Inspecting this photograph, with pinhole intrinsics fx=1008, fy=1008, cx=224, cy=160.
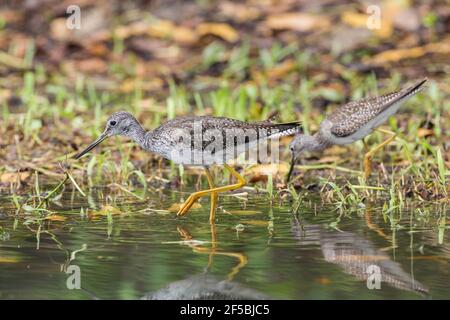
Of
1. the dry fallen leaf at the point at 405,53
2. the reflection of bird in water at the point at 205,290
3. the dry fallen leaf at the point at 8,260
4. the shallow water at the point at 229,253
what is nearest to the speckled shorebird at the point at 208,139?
the shallow water at the point at 229,253

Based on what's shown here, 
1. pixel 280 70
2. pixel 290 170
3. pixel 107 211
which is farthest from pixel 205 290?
pixel 280 70

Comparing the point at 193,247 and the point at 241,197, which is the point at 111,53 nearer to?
the point at 241,197

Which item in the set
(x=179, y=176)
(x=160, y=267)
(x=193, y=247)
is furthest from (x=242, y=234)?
(x=179, y=176)

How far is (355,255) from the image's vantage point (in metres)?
6.86

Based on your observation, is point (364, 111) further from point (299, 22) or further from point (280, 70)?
point (299, 22)

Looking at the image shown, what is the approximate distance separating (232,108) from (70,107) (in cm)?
205

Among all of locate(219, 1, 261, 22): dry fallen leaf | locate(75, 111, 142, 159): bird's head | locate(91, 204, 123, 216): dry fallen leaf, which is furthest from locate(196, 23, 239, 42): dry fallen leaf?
locate(91, 204, 123, 216): dry fallen leaf

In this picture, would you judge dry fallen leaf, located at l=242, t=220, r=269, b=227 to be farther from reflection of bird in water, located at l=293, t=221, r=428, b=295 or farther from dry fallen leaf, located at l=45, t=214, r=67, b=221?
dry fallen leaf, located at l=45, t=214, r=67, b=221

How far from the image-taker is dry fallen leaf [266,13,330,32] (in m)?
15.1

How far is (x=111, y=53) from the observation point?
49.0ft

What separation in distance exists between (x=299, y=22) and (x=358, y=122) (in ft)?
18.3

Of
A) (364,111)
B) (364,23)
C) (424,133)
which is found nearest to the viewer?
(364,111)

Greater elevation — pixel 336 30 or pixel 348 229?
pixel 336 30

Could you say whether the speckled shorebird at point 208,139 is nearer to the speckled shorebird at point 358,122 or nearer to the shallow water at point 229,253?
the shallow water at point 229,253
